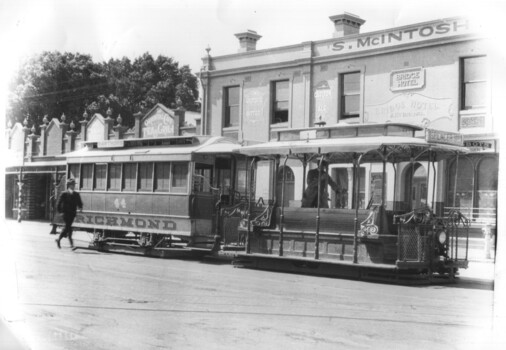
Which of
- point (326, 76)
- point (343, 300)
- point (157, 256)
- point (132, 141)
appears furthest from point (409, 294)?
point (326, 76)

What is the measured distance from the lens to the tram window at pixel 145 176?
17188 millimetres

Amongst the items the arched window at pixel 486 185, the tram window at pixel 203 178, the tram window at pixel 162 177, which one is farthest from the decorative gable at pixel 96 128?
the arched window at pixel 486 185

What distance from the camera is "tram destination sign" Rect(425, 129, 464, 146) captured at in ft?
41.0

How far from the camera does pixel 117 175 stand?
715 inches

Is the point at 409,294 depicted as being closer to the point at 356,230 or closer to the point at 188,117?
the point at 356,230

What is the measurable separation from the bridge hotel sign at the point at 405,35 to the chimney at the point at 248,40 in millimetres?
4620

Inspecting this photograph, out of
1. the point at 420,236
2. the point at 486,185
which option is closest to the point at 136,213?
the point at 420,236

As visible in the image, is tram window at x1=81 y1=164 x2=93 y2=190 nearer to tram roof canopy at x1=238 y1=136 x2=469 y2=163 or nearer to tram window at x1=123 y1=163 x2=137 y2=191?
tram window at x1=123 y1=163 x2=137 y2=191

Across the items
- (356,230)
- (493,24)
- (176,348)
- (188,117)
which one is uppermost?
(188,117)

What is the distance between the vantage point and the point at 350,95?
79.7ft

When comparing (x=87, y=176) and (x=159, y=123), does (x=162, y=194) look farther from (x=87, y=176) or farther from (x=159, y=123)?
(x=159, y=123)

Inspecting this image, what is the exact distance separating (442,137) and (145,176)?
7.98m

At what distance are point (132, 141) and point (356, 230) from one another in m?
7.70

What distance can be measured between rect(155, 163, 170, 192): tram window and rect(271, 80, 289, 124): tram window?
10052 mm
